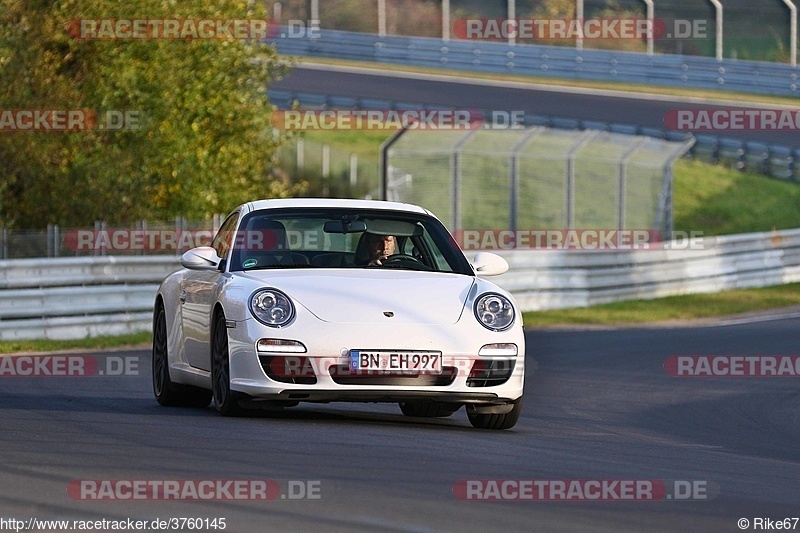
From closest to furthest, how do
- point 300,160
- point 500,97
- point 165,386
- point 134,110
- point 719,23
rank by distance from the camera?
point 165,386, point 134,110, point 719,23, point 500,97, point 300,160

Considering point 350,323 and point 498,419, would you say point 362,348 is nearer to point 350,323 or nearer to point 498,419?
point 350,323

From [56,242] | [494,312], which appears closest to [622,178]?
[56,242]

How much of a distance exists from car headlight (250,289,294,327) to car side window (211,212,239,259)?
1081 mm

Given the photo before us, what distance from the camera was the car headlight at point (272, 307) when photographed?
8953 millimetres

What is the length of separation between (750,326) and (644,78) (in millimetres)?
18368

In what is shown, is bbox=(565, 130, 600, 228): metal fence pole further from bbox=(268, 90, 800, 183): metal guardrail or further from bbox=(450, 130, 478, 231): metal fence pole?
bbox=(268, 90, 800, 183): metal guardrail

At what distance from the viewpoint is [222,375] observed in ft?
30.7

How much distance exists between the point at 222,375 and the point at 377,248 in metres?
1.29

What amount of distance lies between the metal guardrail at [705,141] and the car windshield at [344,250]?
2261 centimetres

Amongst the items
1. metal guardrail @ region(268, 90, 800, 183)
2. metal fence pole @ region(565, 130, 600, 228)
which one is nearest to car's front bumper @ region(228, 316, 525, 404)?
metal fence pole @ region(565, 130, 600, 228)

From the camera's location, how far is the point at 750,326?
20.4 metres

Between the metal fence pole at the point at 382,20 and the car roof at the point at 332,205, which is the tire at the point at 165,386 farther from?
the metal fence pole at the point at 382,20

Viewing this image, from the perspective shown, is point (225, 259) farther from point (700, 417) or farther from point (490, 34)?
point (490, 34)

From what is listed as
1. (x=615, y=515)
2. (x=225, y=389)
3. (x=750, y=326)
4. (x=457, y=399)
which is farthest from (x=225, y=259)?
(x=750, y=326)
